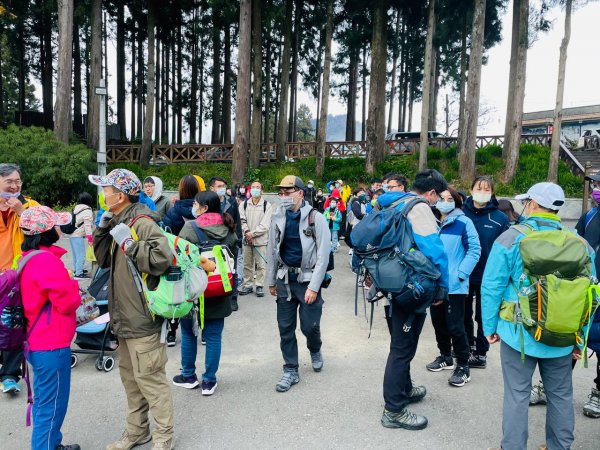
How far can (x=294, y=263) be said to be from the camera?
167 inches

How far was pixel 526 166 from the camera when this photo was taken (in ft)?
68.2

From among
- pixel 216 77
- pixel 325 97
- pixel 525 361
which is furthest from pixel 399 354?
pixel 216 77

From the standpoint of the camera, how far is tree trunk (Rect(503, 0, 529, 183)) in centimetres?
1817

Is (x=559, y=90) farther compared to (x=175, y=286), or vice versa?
(x=559, y=90)

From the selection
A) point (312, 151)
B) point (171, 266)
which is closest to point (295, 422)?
point (171, 266)

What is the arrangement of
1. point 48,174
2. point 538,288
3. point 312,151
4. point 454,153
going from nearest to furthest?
point 538,288 < point 48,174 < point 454,153 < point 312,151

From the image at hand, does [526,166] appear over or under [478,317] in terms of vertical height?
over

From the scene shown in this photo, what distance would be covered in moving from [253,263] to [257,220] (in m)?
0.78

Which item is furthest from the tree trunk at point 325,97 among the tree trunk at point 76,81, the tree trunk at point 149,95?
the tree trunk at point 76,81

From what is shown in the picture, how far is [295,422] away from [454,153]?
21085 mm

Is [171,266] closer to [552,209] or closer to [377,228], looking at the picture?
[377,228]

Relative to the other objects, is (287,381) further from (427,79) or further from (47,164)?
(427,79)

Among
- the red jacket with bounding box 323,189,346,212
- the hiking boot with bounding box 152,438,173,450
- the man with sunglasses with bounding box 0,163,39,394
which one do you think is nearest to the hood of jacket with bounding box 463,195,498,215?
the hiking boot with bounding box 152,438,173,450

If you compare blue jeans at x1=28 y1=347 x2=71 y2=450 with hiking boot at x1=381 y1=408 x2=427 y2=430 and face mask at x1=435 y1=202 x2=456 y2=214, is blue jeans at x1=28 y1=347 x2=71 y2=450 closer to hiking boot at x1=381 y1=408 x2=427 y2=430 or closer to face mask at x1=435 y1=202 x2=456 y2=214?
hiking boot at x1=381 y1=408 x2=427 y2=430
